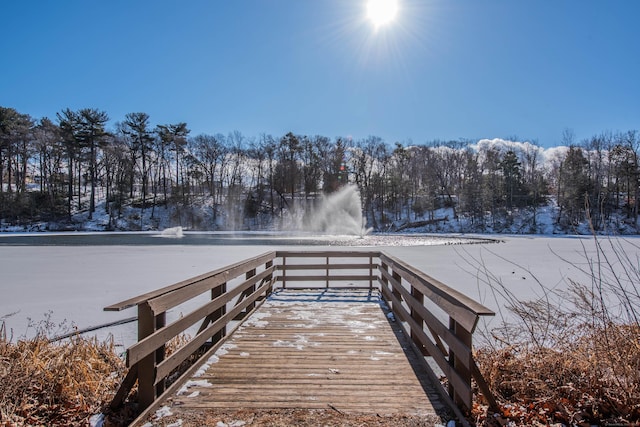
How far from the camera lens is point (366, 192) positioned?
49.9 metres

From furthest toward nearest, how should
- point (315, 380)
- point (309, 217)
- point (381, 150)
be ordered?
point (381, 150), point (309, 217), point (315, 380)

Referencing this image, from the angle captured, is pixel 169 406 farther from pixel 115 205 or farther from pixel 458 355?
pixel 115 205

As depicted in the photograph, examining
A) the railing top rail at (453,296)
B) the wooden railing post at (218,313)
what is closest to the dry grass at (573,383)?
the railing top rail at (453,296)

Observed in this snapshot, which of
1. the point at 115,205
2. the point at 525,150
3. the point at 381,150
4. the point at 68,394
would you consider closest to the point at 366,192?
the point at 381,150

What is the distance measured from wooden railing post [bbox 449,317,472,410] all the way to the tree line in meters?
41.2

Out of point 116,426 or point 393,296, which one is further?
point 393,296

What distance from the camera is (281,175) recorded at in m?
51.0

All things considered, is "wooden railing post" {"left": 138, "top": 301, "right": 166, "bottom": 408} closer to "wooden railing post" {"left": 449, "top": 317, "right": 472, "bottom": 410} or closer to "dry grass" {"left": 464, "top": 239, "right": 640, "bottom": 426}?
"wooden railing post" {"left": 449, "top": 317, "right": 472, "bottom": 410}

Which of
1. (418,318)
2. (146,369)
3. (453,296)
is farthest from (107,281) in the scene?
(453,296)

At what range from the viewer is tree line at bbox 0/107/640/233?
41469 mm

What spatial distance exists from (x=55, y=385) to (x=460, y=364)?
3.47 metres

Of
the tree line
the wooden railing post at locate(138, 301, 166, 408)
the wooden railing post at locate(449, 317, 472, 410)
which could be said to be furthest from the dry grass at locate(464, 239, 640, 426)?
the tree line

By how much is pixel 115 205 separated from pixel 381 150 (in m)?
36.9

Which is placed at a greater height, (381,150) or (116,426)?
(381,150)
